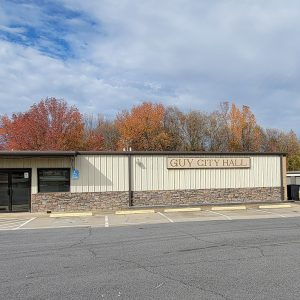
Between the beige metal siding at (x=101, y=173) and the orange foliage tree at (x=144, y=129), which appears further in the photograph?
the orange foliage tree at (x=144, y=129)

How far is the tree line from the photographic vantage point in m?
50.8

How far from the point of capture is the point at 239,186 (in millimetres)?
25438

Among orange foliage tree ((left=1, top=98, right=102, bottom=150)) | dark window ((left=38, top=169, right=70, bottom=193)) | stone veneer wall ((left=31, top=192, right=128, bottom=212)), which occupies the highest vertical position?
orange foliage tree ((left=1, top=98, right=102, bottom=150))

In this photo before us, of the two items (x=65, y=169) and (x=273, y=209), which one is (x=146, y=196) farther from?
(x=273, y=209)

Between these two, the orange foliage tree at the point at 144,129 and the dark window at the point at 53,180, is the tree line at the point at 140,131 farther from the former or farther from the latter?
the dark window at the point at 53,180

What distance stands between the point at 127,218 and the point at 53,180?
17.8 ft

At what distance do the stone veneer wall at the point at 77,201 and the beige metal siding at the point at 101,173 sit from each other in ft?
1.05

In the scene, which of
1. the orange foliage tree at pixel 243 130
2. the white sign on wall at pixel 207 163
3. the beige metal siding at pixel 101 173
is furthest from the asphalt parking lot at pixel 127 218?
the orange foliage tree at pixel 243 130

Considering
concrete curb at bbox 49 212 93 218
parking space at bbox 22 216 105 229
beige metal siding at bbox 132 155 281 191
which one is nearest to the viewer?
parking space at bbox 22 216 105 229

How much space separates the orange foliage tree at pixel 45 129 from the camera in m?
50.1

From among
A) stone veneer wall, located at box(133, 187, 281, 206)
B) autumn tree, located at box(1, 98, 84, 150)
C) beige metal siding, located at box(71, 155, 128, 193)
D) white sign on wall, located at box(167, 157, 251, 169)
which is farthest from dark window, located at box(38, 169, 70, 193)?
autumn tree, located at box(1, 98, 84, 150)

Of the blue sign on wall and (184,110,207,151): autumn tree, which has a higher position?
(184,110,207,151): autumn tree

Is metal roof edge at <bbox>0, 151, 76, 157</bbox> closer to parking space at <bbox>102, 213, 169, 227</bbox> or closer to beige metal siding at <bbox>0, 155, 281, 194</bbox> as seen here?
beige metal siding at <bbox>0, 155, 281, 194</bbox>

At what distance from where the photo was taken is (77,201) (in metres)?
22.7
